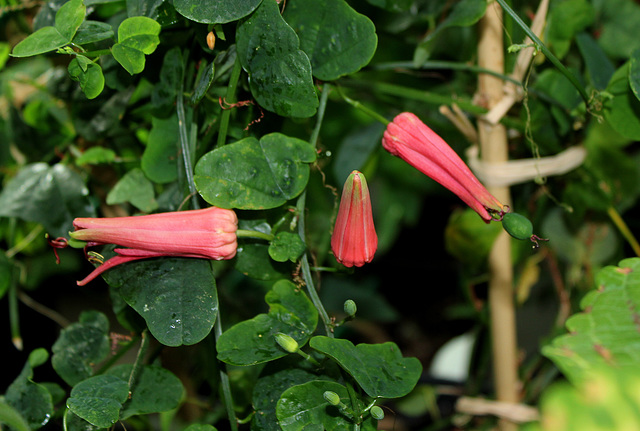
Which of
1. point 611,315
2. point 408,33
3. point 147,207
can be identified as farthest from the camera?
point 408,33

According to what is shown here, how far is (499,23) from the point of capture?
1.58 feet

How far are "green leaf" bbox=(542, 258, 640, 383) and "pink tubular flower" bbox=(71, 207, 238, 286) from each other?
0.63ft

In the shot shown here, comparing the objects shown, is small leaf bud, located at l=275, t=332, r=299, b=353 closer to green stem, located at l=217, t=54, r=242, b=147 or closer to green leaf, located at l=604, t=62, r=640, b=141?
green stem, located at l=217, t=54, r=242, b=147

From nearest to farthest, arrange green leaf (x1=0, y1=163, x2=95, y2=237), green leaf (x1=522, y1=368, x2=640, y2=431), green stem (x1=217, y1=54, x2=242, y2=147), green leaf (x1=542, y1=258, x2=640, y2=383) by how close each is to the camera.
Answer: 1. green leaf (x1=522, y1=368, x2=640, y2=431)
2. green leaf (x1=542, y1=258, x2=640, y2=383)
3. green stem (x1=217, y1=54, x2=242, y2=147)
4. green leaf (x1=0, y1=163, x2=95, y2=237)

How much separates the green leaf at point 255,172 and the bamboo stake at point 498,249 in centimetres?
22

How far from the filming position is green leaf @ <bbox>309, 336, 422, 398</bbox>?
0.30 metres

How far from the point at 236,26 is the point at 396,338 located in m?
0.82

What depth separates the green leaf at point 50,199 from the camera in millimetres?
478

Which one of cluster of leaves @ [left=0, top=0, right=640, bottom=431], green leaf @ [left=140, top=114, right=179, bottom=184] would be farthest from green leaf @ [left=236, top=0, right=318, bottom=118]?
green leaf @ [left=140, top=114, right=179, bottom=184]

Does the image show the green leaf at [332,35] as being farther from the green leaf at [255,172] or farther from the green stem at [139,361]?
the green stem at [139,361]

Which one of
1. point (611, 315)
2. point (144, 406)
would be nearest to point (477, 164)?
point (611, 315)

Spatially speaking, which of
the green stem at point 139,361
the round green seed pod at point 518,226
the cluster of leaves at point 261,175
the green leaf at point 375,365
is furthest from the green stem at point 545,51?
the green stem at point 139,361

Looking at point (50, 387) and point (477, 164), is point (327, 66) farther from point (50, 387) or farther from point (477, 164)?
point (50, 387)

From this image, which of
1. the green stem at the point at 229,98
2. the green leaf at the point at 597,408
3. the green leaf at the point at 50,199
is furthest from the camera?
the green leaf at the point at 50,199
